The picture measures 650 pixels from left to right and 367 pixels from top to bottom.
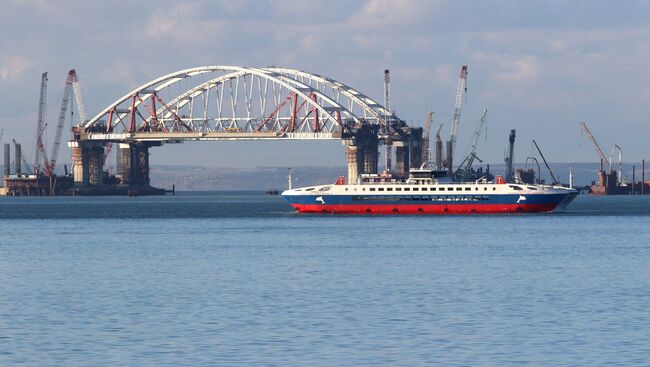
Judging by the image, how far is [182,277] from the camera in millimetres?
79438

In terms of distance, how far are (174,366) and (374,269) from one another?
4105cm

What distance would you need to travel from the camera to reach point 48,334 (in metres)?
52.7

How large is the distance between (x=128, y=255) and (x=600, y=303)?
50429mm

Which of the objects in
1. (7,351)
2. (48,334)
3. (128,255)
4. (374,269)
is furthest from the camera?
(128,255)

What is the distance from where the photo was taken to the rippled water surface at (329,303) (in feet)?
156

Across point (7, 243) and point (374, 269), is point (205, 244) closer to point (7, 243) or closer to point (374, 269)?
point (7, 243)

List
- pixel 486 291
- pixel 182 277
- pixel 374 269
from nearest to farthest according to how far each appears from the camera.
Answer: pixel 486 291
pixel 182 277
pixel 374 269

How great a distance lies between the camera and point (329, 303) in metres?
62.9

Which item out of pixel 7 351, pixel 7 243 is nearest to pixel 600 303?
pixel 7 351

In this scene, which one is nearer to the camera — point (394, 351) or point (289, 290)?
point (394, 351)

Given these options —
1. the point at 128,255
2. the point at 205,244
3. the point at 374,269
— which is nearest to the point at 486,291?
the point at 374,269

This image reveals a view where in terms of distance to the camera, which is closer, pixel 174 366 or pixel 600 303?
pixel 174 366

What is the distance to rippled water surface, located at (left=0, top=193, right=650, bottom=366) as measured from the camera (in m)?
47.4

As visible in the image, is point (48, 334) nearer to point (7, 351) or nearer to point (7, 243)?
point (7, 351)
